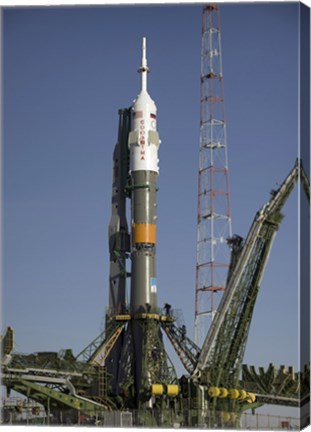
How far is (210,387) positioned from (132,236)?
865 cm

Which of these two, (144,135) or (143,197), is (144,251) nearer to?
(143,197)

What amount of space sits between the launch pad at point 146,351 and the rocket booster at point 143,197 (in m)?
0.05

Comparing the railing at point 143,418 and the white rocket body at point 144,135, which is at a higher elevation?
the white rocket body at point 144,135

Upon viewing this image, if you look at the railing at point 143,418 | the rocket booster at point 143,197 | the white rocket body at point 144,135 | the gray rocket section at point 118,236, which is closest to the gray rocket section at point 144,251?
the rocket booster at point 143,197

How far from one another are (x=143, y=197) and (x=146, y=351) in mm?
7681

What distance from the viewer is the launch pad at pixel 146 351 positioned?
155ft

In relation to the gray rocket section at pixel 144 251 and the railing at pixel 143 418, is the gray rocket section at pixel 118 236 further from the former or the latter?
the railing at pixel 143 418

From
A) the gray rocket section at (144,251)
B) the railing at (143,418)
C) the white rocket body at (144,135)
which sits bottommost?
the railing at (143,418)

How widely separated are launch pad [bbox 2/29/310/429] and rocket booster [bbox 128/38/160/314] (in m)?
0.05

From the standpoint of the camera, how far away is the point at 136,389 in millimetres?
50531

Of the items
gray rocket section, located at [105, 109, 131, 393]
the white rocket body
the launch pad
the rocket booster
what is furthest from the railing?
the white rocket body

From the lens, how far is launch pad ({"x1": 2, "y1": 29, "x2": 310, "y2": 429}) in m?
47.1

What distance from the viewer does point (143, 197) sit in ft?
171

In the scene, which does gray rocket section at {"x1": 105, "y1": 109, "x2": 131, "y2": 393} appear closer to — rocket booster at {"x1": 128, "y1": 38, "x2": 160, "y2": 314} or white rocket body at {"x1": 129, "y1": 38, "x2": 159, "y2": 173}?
rocket booster at {"x1": 128, "y1": 38, "x2": 160, "y2": 314}
